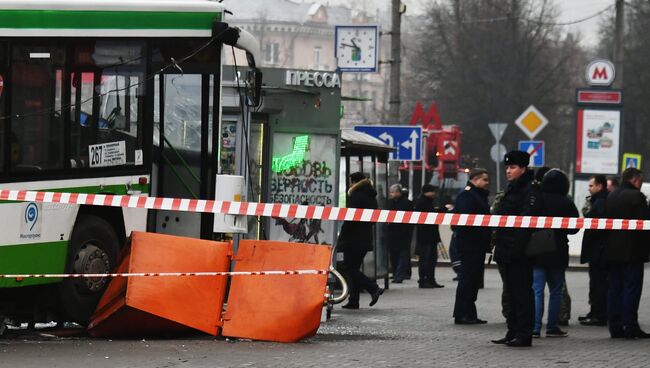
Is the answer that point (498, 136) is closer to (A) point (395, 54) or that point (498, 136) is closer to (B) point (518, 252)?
(A) point (395, 54)

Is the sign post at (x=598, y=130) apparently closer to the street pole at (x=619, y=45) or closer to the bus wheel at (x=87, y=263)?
the street pole at (x=619, y=45)

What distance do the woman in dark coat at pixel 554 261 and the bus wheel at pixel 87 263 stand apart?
13.0ft

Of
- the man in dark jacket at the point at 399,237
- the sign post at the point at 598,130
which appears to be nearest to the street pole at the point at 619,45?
the sign post at the point at 598,130

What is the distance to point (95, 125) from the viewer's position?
43.4ft

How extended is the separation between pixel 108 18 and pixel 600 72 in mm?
26233

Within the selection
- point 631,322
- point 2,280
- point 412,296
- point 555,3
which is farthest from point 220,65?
point 555,3

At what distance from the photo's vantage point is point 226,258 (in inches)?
498

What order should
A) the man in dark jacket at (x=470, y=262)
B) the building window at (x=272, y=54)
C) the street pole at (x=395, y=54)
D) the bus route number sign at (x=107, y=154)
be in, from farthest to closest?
the building window at (x=272, y=54) → the street pole at (x=395, y=54) → the man in dark jacket at (x=470, y=262) → the bus route number sign at (x=107, y=154)

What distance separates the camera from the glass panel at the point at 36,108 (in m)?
12.3

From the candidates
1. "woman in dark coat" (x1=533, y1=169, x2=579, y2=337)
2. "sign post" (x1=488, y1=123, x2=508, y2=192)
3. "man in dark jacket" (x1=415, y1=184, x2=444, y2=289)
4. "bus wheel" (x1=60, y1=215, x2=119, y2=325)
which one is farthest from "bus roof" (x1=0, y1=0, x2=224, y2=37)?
"sign post" (x1=488, y1=123, x2=508, y2=192)

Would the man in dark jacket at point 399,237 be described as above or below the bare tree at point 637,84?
below

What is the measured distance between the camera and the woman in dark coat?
14.0 meters

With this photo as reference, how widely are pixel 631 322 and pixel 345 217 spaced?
2.96 meters

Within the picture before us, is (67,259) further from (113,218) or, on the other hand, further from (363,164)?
(363,164)
